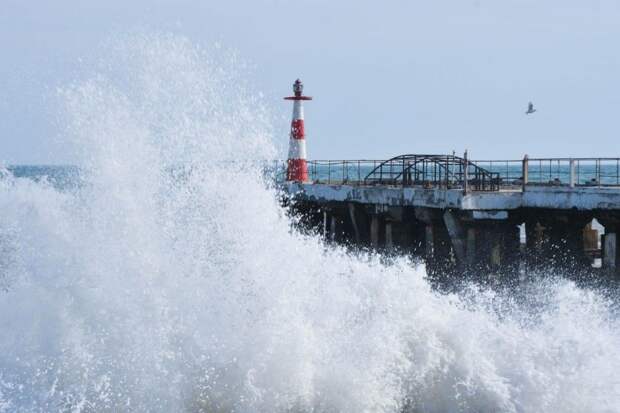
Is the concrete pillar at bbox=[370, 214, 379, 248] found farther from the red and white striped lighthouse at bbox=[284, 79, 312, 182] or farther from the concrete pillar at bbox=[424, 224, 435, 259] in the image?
the red and white striped lighthouse at bbox=[284, 79, 312, 182]

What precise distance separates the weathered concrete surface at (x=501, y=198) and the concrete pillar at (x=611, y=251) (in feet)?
1.63

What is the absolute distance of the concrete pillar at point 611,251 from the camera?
13859 mm

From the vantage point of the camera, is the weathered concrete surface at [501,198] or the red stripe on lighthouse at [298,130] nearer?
the weathered concrete surface at [501,198]

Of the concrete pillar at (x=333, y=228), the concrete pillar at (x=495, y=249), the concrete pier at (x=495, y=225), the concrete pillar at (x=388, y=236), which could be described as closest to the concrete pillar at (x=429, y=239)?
the concrete pier at (x=495, y=225)

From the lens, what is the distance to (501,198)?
14891mm

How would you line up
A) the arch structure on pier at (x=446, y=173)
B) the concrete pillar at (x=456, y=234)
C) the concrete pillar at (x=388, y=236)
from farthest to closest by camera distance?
the concrete pillar at (x=388, y=236)
the arch structure on pier at (x=446, y=173)
the concrete pillar at (x=456, y=234)

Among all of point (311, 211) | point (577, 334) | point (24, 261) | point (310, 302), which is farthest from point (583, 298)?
point (311, 211)

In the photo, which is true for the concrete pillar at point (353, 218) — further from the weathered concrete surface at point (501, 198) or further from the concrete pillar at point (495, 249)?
the concrete pillar at point (495, 249)

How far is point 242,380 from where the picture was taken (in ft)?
30.0

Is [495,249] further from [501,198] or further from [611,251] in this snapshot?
[611,251]

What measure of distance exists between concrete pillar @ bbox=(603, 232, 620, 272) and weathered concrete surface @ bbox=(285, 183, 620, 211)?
1.63 feet

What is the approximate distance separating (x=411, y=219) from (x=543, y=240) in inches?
105

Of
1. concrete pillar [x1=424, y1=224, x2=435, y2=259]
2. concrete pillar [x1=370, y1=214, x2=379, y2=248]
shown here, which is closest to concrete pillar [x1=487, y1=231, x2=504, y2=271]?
concrete pillar [x1=424, y1=224, x2=435, y2=259]

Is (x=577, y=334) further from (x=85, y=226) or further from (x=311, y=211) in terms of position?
(x=311, y=211)
